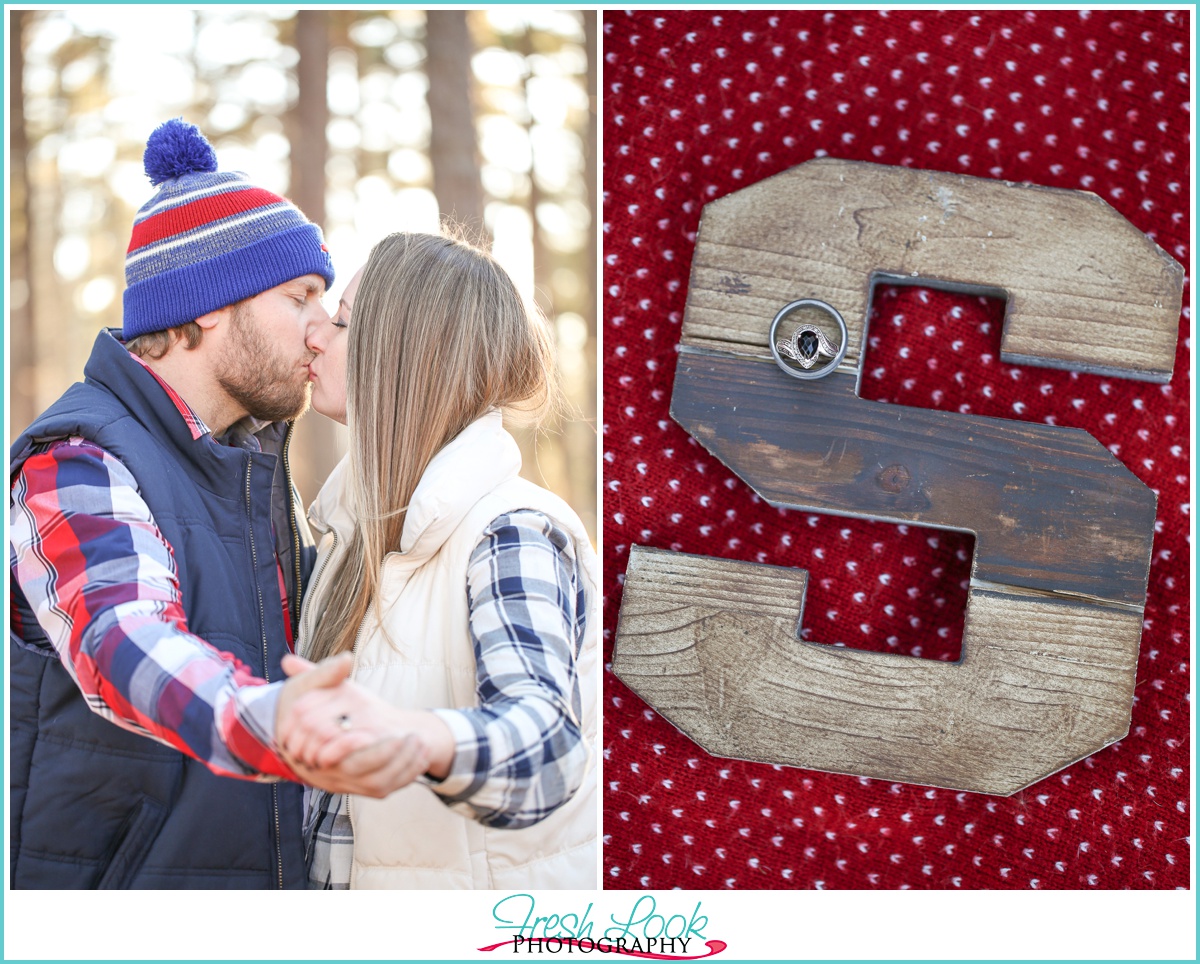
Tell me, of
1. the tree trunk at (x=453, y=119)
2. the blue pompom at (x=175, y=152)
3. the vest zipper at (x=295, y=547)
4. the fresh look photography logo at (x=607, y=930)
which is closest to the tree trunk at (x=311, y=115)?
the tree trunk at (x=453, y=119)

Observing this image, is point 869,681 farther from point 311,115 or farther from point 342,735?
point 311,115

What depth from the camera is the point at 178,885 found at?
4.53ft

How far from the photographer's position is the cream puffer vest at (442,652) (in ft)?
4.41

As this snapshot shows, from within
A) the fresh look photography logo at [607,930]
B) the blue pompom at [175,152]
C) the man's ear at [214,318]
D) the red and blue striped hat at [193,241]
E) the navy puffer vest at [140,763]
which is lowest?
the fresh look photography logo at [607,930]

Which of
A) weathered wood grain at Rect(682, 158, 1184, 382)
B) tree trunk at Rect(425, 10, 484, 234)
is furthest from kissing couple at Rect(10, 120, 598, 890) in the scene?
tree trunk at Rect(425, 10, 484, 234)

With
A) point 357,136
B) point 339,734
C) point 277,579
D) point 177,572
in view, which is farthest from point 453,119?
point 339,734

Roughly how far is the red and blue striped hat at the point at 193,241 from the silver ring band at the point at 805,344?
894 millimetres

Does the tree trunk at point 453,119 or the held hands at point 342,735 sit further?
the tree trunk at point 453,119

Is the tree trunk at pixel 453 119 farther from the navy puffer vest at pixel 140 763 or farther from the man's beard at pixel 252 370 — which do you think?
the navy puffer vest at pixel 140 763

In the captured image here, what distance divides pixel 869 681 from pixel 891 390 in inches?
18.5

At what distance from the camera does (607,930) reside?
139 cm

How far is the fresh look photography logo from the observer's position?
137cm

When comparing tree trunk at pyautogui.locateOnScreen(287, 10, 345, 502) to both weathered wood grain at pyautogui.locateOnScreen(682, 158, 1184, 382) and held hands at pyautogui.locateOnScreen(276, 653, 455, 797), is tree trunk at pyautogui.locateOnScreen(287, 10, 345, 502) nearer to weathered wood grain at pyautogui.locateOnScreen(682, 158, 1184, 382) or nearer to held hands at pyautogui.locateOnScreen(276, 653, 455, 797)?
weathered wood grain at pyautogui.locateOnScreen(682, 158, 1184, 382)

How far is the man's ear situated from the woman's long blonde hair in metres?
0.28
